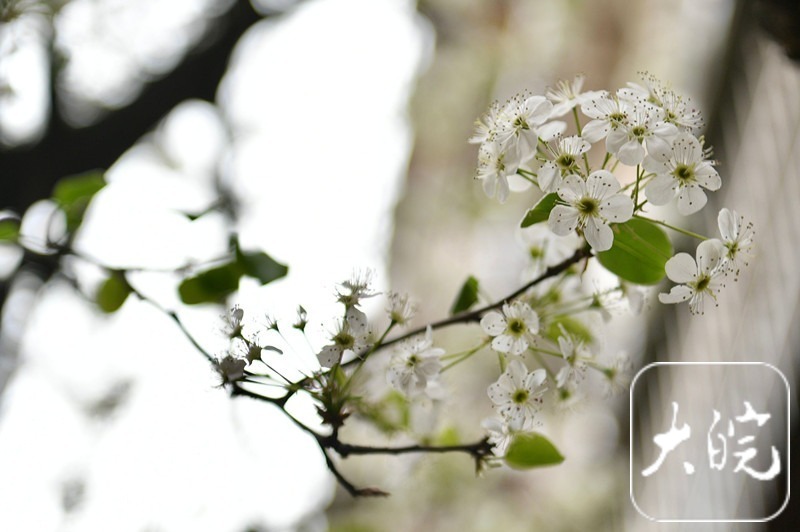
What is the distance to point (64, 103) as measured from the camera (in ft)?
3.13

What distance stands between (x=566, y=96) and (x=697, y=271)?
0.14 m

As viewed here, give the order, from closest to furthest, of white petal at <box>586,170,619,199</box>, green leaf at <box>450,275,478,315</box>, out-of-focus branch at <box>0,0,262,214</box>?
white petal at <box>586,170,619,199</box> < green leaf at <box>450,275,478,315</box> < out-of-focus branch at <box>0,0,262,214</box>

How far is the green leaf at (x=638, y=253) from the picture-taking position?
1.39 ft

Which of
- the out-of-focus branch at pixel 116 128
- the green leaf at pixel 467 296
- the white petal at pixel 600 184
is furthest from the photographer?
the out-of-focus branch at pixel 116 128

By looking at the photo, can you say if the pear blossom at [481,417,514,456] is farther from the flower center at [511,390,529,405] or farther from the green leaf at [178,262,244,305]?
the green leaf at [178,262,244,305]

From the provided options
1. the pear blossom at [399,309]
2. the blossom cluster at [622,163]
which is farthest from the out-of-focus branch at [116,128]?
the blossom cluster at [622,163]

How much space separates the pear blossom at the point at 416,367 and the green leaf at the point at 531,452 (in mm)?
63

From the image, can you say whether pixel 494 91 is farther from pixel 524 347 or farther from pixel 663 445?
pixel 524 347

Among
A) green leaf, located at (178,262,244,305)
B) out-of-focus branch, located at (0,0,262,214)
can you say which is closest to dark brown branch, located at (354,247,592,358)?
green leaf, located at (178,262,244,305)

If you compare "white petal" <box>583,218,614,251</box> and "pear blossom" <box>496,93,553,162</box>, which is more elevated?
"pear blossom" <box>496,93,553,162</box>

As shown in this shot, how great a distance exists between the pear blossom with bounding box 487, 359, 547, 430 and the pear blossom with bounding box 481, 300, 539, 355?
0.04ft

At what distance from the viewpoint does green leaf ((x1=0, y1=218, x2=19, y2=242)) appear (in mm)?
550

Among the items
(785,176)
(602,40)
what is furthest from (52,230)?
(602,40)

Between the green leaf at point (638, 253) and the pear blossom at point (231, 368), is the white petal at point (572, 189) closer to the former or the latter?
the green leaf at point (638, 253)
